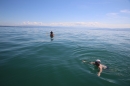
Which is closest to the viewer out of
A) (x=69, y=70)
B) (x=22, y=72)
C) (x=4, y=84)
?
(x=4, y=84)

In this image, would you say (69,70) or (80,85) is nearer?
(80,85)

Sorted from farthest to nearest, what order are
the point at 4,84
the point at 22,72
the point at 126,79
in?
the point at 22,72 → the point at 126,79 → the point at 4,84

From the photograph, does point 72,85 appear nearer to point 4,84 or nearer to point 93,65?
point 93,65

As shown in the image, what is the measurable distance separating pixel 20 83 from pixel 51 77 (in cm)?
228

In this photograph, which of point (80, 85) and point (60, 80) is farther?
point (60, 80)

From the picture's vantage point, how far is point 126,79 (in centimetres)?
739

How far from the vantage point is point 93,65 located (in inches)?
372

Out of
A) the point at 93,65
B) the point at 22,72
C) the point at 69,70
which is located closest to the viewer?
the point at 22,72

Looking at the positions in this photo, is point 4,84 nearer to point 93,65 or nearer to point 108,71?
point 93,65

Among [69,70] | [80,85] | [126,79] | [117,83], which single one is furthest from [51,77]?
[126,79]

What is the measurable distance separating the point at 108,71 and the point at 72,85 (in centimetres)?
399

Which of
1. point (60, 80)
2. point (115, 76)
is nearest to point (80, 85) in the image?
point (60, 80)

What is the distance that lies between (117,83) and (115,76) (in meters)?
0.95

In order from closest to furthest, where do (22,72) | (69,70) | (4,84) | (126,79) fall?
(4,84)
(126,79)
(22,72)
(69,70)
